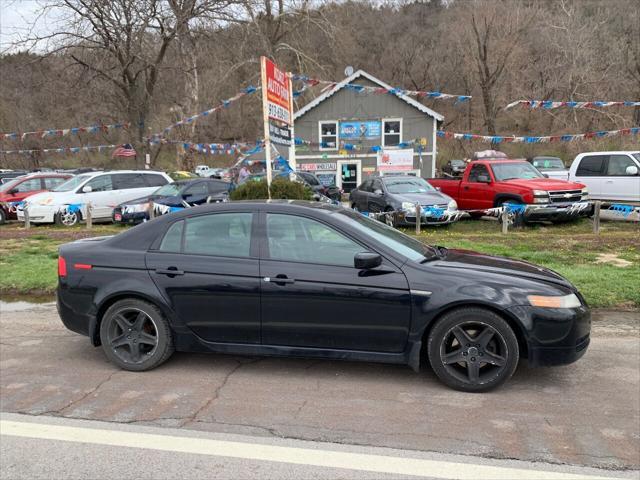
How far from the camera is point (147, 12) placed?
23.8 m

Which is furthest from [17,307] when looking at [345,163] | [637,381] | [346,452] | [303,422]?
[345,163]

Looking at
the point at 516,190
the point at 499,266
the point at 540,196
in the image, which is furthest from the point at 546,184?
the point at 499,266

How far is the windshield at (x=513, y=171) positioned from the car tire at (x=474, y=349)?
10.2m

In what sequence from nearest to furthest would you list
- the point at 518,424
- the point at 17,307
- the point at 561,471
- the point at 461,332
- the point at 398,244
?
1. the point at 561,471
2. the point at 518,424
3. the point at 461,332
4. the point at 398,244
5. the point at 17,307

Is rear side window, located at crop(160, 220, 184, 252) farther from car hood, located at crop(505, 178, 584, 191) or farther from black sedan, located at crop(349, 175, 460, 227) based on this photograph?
car hood, located at crop(505, 178, 584, 191)

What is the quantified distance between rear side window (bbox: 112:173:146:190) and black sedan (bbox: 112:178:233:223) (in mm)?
1346

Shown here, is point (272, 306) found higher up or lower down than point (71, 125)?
lower down

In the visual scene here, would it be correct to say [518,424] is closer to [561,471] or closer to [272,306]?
[561,471]

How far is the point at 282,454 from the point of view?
316 centimetres

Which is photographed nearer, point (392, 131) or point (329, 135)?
point (392, 131)

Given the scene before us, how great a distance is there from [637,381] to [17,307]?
7.13 meters

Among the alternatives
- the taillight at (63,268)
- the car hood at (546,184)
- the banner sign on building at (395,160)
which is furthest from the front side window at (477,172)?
the banner sign on building at (395,160)

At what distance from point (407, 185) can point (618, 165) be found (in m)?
5.22

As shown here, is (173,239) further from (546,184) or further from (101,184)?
(101,184)
